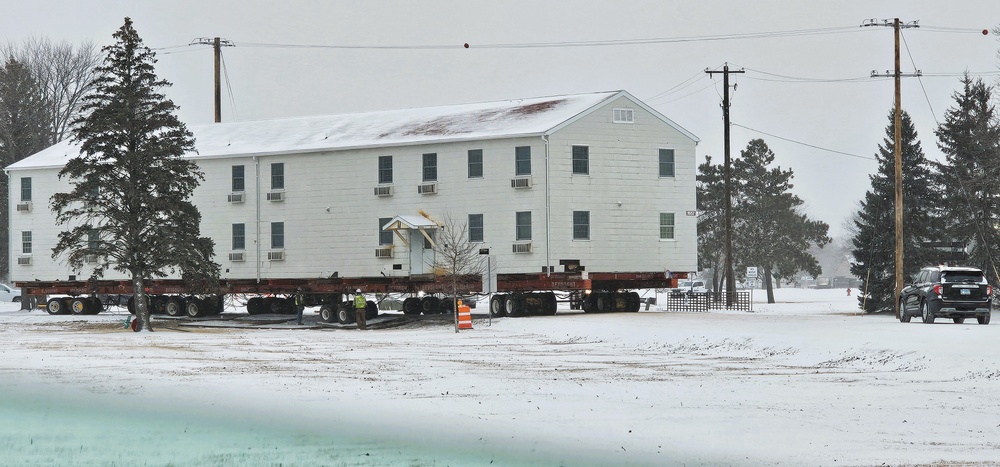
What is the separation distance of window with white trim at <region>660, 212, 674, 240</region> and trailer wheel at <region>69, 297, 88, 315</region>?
26280 mm

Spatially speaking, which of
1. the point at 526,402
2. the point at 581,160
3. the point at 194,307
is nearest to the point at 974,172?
the point at 581,160

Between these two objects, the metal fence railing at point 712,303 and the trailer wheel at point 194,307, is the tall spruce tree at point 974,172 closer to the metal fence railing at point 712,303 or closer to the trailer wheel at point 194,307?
the metal fence railing at point 712,303

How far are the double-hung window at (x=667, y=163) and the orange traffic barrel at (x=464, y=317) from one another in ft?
38.5

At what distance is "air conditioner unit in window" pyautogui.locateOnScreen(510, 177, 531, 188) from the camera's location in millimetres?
48906

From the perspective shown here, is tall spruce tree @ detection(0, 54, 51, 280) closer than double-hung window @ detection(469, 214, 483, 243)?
No

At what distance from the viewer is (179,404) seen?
2028 cm

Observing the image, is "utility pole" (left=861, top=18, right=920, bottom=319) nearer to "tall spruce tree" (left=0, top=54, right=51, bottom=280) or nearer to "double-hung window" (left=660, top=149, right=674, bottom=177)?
"double-hung window" (left=660, top=149, right=674, bottom=177)

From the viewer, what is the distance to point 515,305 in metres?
48.5

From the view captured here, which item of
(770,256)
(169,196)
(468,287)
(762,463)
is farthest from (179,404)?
(770,256)

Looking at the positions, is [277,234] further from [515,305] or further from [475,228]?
[515,305]

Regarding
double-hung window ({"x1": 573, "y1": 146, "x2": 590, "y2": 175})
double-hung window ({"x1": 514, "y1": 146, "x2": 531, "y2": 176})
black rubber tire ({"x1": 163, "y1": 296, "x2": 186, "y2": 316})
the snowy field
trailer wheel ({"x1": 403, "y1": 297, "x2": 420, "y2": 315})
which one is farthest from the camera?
black rubber tire ({"x1": 163, "y1": 296, "x2": 186, "y2": 316})

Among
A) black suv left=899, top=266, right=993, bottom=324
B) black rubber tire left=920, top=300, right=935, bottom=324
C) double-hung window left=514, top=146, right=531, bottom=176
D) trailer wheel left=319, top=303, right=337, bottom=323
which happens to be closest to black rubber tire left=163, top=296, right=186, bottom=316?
trailer wheel left=319, top=303, right=337, bottom=323

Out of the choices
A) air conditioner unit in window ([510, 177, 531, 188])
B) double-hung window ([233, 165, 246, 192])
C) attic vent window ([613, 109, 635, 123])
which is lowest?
air conditioner unit in window ([510, 177, 531, 188])

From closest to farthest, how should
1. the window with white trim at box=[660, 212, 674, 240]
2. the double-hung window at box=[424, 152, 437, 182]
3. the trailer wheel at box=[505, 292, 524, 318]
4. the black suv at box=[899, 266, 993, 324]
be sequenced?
the black suv at box=[899, 266, 993, 324], the trailer wheel at box=[505, 292, 524, 318], the window with white trim at box=[660, 212, 674, 240], the double-hung window at box=[424, 152, 437, 182]
